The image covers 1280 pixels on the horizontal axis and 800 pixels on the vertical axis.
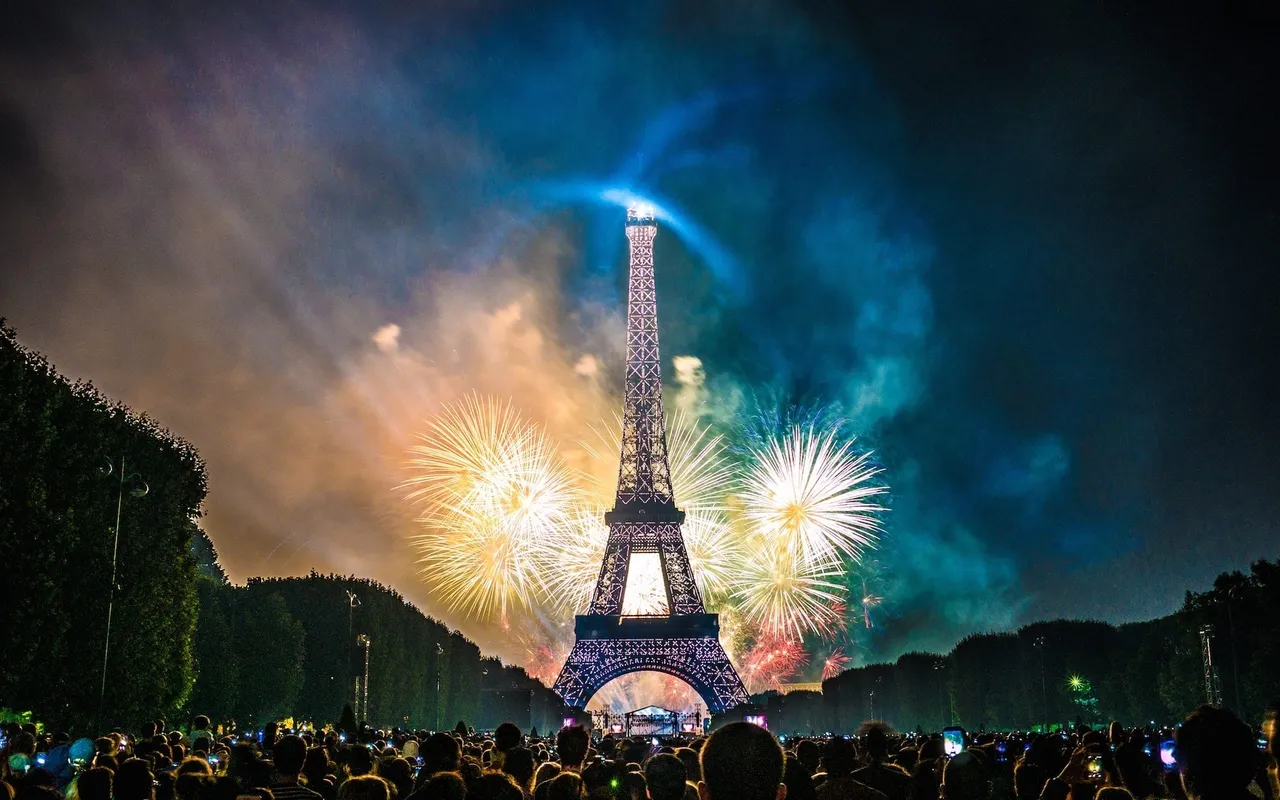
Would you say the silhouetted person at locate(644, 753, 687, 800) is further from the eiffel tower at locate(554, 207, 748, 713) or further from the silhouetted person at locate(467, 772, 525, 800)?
the eiffel tower at locate(554, 207, 748, 713)

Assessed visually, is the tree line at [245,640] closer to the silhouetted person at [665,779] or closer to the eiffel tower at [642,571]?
the eiffel tower at [642,571]

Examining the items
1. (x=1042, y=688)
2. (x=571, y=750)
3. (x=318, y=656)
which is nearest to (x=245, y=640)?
(x=318, y=656)

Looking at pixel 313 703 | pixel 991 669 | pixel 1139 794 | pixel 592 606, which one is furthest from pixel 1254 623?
pixel 1139 794

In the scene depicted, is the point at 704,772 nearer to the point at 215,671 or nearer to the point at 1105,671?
the point at 215,671

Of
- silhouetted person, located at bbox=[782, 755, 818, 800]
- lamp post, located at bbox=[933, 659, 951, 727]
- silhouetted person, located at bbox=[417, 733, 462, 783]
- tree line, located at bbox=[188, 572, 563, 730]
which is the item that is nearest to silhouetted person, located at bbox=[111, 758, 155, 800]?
silhouetted person, located at bbox=[417, 733, 462, 783]

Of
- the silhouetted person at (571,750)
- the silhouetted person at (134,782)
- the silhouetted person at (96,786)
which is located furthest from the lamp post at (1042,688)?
the silhouetted person at (96,786)

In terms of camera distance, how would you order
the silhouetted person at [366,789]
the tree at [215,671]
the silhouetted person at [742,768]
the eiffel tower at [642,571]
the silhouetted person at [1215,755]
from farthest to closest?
the eiffel tower at [642,571] < the tree at [215,671] < the silhouetted person at [366,789] < the silhouetted person at [742,768] < the silhouetted person at [1215,755]

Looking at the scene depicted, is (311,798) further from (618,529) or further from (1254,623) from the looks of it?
(618,529)
